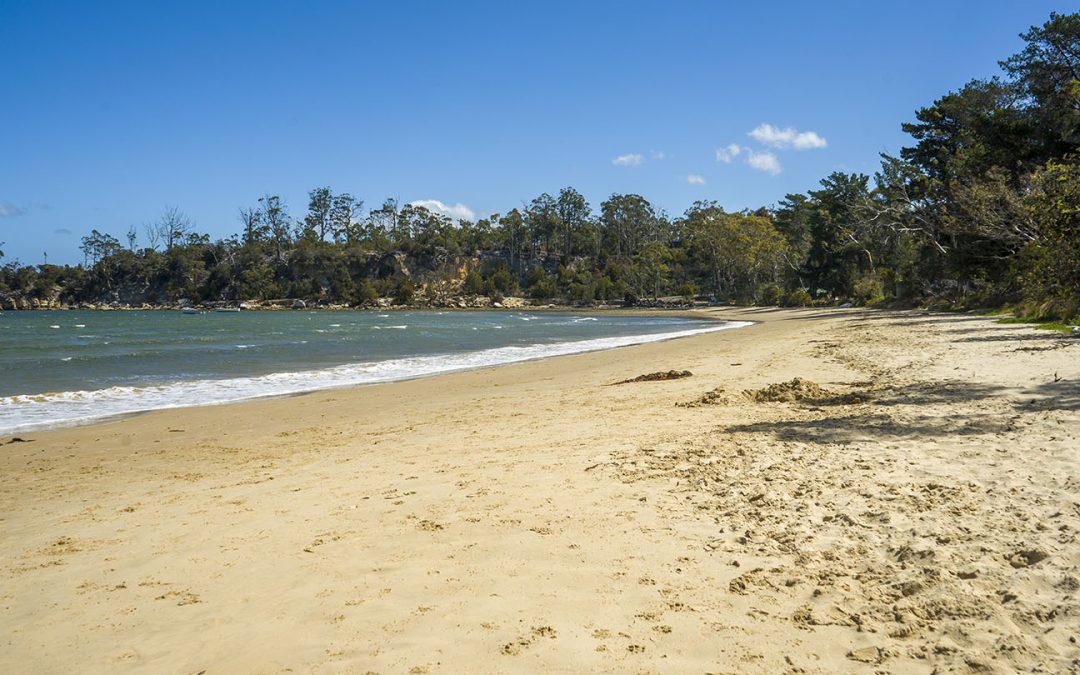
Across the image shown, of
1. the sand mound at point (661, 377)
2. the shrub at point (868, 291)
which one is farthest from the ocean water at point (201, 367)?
the shrub at point (868, 291)

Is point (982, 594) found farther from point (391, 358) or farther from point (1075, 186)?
point (391, 358)

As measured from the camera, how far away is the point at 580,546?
15.0 ft

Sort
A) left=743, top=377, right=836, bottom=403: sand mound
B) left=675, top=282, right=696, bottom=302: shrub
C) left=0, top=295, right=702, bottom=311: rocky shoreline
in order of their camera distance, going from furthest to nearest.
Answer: left=0, top=295, right=702, bottom=311: rocky shoreline → left=675, top=282, right=696, bottom=302: shrub → left=743, top=377, right=836, bottom=403: sand mound

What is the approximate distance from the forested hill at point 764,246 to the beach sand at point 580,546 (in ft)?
24.6

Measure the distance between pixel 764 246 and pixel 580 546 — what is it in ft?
277

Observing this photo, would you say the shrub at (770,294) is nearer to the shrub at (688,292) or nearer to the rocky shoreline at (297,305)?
the shrub at (688,292)

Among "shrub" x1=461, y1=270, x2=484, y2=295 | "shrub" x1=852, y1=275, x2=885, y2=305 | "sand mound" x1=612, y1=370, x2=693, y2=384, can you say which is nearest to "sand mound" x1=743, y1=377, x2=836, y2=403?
"sand mound" x1=612, y1=370, x2=693, y2=384

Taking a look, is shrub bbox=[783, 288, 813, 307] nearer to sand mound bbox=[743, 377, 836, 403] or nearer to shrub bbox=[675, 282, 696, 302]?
shrub bbox=[675, 282, 696, 302]

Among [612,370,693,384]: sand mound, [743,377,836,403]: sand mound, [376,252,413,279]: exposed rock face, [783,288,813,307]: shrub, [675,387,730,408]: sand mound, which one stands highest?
[376,252,413,279]: exposed rock face

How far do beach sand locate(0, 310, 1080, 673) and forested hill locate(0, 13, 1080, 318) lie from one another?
7.49 m

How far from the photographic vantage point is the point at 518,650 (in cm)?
330

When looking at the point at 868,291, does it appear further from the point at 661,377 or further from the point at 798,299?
the point at 661,377

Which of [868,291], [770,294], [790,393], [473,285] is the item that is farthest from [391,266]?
[790,393]

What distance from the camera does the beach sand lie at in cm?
332
